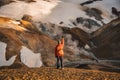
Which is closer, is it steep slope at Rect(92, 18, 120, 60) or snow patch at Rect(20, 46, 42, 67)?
snow patch at Rect(20, 46, 42, 67)

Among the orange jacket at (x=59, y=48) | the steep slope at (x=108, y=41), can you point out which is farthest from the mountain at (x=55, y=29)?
the orange jacket at (x=59, y=48)

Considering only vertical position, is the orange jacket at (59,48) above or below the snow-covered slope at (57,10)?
above

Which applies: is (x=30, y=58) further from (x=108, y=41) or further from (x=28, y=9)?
(x=28, y=9)

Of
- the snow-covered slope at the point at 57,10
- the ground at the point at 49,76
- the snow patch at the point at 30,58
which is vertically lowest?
the snow-covered slope at the point at 57,10

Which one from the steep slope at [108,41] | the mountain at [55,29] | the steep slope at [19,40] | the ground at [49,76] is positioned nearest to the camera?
the ground at [49,76]

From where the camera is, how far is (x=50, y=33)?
427 feet

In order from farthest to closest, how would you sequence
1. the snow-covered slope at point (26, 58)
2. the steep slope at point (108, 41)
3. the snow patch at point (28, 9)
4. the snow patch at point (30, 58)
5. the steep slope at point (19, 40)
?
the snow patch at point (28, 9)
the steep slope at point (108, 41)
the steep slope at point (19, 40)
the snow patch at point (30, 58)
the snow-covered slope at point (26, 58)

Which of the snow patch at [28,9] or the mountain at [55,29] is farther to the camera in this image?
the snow patch at [28,9]

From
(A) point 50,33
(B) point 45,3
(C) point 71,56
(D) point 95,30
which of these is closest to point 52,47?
(C) point 71,56

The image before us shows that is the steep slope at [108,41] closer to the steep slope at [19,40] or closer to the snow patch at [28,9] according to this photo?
the steep slope at [19,40]

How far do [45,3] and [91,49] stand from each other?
52.0 m

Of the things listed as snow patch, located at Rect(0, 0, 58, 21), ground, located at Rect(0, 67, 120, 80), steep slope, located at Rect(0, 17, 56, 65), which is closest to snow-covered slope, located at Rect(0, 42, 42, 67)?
steep slope, located at Rect(0, 17, 56, 65)

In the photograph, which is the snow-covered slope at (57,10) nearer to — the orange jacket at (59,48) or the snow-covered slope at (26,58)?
the snow-covered slope at (26,58)

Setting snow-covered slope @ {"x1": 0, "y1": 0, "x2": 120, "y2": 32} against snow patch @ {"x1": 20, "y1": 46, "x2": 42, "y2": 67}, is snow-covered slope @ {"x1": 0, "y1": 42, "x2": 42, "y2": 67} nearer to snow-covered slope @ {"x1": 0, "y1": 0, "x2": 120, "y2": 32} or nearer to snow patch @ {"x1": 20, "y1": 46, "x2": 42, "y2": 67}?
snow patch @ {"x1": 20, "y1": 46, "x2": 42, "y2": 67}
